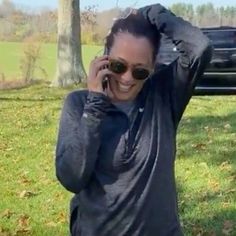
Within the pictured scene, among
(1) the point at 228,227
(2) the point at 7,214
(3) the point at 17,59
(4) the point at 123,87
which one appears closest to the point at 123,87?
(4) the point at 123,87

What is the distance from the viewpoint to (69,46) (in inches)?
656

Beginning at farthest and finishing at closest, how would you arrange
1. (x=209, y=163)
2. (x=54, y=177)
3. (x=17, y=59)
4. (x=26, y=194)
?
(x=17, y=59) → (x=209, y=163) → (x=54, y=177) → (x=26, y=194)

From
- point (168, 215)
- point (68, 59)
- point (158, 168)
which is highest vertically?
point (158, 168)

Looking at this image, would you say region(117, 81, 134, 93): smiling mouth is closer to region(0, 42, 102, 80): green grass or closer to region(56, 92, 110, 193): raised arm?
region(56, 92, 110, 193): raised arm

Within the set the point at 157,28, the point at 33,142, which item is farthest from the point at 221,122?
the point at 157,28

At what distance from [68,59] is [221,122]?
750cm

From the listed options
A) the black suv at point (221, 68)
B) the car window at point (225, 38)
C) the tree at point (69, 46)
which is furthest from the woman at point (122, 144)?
the tree at point (69, 46)

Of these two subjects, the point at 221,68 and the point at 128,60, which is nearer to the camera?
the point at 128,60

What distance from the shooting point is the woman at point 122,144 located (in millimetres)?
2289

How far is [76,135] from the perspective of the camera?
229cm

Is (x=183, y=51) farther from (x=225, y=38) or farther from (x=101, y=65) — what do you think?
(x=225, y=38)

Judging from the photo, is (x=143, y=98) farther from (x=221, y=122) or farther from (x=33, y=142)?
(x=221, y=122)

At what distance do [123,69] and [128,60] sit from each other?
0.04m

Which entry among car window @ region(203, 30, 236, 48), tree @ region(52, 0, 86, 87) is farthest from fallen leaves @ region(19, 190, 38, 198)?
tree @ region(52, 0, 86, 87)
